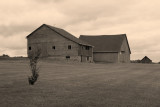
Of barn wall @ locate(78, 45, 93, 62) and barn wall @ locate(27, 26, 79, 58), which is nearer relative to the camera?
barn wall @ locate(27, 26, 79, 58)

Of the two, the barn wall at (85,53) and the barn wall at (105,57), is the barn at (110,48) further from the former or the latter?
the barn wall at (85,53)

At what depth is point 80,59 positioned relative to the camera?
59.1 meters

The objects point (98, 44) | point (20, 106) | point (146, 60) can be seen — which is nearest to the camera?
point (20, 106)

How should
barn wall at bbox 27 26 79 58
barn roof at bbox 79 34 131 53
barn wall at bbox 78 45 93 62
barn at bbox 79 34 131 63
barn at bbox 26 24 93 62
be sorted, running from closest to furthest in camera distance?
barn at bbox 26 24 93 62
barn wall at bbox 27 26 79 58
barn wall at bbox 78 45 93 62
barn at bbox 79 34 131 63
barn roof at bbox 79 34 131 53

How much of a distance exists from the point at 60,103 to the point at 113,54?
5798 centimetres

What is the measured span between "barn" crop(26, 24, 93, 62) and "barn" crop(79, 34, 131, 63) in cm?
899

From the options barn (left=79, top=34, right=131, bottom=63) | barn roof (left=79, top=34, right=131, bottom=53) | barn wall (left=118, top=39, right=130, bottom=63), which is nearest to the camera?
barn (left=79, top=34, right=131, bottom=63)

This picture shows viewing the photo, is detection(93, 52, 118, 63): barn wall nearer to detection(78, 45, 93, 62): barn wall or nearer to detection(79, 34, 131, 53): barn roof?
detection(79, 34, 131, 53): barn roof

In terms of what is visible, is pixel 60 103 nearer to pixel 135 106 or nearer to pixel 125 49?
pixel 135 106

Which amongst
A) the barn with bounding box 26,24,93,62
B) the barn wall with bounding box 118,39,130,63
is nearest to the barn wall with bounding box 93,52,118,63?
the barn wall with bounding box 118,39,130,63

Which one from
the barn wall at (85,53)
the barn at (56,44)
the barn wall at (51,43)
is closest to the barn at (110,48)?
the barn wall at (85,53)

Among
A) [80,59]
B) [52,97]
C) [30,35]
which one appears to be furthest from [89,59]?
[52,97]

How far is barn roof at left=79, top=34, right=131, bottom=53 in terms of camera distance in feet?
222

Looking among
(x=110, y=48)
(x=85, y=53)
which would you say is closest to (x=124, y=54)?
(x=110, y=48)
